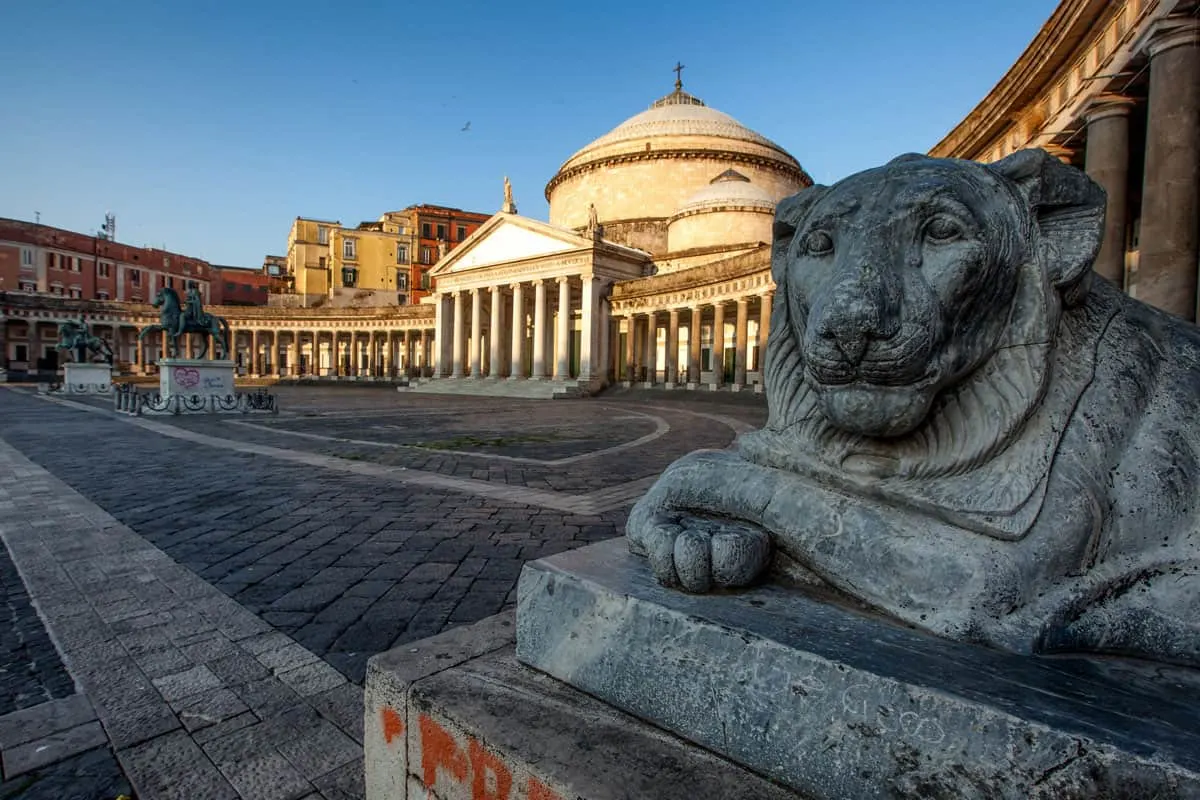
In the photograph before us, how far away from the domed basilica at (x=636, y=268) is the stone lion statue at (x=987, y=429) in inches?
899

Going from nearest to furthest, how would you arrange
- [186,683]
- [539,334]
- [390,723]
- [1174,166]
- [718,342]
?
[390,723] < [186,683] < [1174,166] < [718,342] < [539,334]

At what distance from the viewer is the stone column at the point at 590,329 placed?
32.8 metres

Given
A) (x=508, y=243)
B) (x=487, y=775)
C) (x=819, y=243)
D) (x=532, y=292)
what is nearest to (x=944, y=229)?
(x=819, y=243)

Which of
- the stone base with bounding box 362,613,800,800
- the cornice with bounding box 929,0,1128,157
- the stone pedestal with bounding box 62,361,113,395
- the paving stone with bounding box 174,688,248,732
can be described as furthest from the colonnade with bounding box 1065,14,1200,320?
the stone pedestal with bounding box 62,361,113,395

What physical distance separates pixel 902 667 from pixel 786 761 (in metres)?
0.31

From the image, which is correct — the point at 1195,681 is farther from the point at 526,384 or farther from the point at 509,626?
the point at 526,384

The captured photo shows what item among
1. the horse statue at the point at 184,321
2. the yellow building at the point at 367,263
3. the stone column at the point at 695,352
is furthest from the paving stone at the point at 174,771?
the yellow building at the point at 367,263

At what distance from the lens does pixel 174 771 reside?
2.06m

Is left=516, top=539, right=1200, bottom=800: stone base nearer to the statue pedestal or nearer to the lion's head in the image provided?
the lion's head

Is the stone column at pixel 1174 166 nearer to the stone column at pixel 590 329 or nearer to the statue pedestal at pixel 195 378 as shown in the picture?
the statue pedestal at pixel 195 378

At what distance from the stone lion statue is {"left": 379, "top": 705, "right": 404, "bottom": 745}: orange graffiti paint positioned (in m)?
0.82

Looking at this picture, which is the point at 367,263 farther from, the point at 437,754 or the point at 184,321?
the point at 437,754

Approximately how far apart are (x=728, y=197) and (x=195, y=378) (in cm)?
2965

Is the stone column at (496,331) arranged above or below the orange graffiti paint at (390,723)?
above
